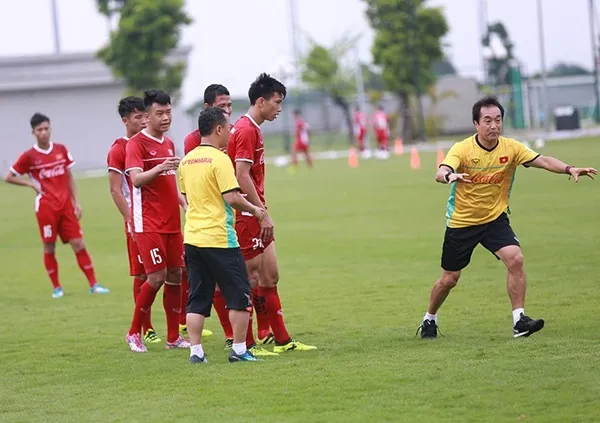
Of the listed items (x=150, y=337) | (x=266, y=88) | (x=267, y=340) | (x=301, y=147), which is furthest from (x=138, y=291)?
(x=301, y=147)

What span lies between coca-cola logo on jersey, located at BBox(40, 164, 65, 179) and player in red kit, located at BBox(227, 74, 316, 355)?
19.6ft

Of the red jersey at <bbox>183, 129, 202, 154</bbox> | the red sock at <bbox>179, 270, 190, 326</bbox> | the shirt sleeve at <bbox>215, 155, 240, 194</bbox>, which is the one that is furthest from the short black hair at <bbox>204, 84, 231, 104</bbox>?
the red sock at <bbox>179, 270, 190, 326</bbox>

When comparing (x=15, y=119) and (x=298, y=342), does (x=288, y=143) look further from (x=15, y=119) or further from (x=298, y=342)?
(x=298, y=342)

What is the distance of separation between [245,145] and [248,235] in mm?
758

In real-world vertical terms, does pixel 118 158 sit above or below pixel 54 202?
above

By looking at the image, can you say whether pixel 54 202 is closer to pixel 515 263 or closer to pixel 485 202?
pixel 485 202

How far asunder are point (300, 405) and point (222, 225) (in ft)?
6.26

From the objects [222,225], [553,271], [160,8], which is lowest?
[553,271]

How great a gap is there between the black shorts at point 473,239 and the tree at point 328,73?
58778 mm

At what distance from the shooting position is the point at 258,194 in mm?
9320

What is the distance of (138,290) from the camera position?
10.7 metres

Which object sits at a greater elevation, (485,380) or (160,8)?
(160,8)

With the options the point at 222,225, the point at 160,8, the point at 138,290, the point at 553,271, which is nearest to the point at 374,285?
the point at 553,271


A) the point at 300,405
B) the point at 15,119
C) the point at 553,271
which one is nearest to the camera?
the point at 300,405
